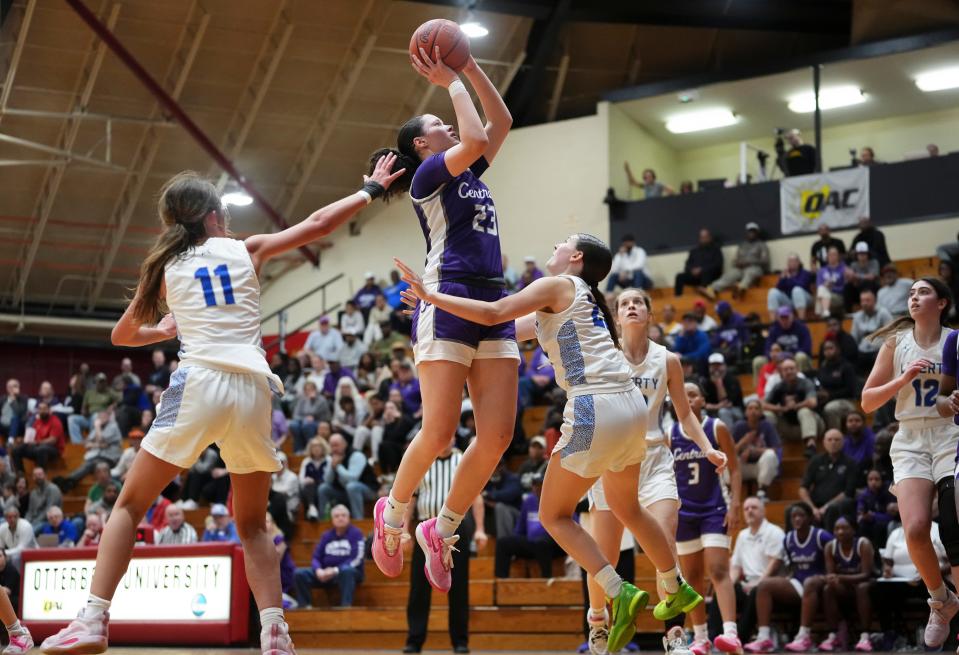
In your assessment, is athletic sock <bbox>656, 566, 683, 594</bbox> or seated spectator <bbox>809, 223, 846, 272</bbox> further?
seated spectator <bbox>809, 223, 846, 272</bbox>

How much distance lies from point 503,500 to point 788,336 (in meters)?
5.04

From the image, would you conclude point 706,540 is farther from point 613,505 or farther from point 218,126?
point 218,126

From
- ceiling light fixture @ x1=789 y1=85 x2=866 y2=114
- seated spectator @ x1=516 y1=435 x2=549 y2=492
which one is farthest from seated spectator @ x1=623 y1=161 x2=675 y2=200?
seated spectator @ x1=516 y1=435 x2=549 y2=492

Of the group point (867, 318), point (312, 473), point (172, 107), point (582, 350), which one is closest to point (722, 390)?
point (867, 318)

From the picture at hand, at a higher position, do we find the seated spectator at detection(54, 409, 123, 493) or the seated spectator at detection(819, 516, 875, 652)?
the seated spectator at detection(54, 409, 123, 493)

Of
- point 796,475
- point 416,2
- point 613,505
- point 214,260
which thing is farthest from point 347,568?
point 416,2

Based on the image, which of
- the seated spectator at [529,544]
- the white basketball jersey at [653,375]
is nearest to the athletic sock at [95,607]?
the white basketball jersey at [653,375]

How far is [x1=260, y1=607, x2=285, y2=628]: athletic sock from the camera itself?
16.4ft

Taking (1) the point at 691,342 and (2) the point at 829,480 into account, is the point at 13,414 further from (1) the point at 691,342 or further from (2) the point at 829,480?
(2) the point at 829,480

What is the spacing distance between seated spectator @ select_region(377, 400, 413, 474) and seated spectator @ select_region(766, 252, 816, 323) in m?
6.01

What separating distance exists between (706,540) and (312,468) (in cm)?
809

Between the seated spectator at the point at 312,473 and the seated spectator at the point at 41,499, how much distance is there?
3757mm

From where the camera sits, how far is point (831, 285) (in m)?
17.7

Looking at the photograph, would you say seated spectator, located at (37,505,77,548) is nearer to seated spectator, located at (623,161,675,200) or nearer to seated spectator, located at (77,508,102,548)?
seated spectator, located at (77,508,102,548)
